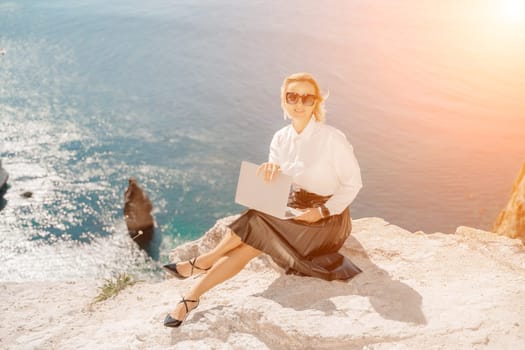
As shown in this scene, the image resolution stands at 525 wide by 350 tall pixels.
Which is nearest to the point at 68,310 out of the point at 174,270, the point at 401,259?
the point at 174,270

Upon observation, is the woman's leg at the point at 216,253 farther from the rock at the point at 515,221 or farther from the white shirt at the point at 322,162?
the rock at the point at 515,221

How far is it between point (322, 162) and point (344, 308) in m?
1.93

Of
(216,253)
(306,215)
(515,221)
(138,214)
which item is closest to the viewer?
(306,215)

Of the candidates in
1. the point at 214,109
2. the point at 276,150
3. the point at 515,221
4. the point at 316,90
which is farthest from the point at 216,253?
A: the point at 214,109

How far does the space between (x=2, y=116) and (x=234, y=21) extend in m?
60.3

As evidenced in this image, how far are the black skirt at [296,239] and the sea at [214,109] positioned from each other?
41.7 m

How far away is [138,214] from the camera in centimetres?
5316

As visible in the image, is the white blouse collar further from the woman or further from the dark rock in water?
the dark rock in water

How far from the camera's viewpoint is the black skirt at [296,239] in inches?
255

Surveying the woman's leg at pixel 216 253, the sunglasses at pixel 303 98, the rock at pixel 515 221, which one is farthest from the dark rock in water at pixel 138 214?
the sunglasses at pixel 303 98

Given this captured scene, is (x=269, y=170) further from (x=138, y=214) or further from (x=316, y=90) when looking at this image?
(x=138, y=214)

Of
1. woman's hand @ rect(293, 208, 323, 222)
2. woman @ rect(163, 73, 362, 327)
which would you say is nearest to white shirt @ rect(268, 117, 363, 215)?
woman @ rect(163, 73, 362, 327)

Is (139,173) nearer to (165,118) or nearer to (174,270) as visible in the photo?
(165,118)

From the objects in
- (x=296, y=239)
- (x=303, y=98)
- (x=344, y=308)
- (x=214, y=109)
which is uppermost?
(x=303, y=98)
